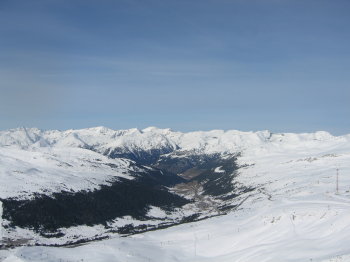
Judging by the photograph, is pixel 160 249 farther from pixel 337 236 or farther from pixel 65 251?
pixel 337 236

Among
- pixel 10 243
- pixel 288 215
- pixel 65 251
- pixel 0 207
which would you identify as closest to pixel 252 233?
pixel 288 215

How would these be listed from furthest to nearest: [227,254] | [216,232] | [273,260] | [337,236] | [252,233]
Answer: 1. [216,232]
2. [252,233]
3. [227,254]
4. [337,236]
5. [273,260]

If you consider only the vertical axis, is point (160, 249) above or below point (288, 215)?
below

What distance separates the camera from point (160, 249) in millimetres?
120000

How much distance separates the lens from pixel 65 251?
11075 centimetres

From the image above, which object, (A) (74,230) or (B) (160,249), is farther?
(A) (74,230)

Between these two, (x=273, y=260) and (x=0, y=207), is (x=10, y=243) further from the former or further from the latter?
(x=273, y=260)

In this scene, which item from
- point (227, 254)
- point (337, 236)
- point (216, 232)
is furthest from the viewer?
point (216, 232)

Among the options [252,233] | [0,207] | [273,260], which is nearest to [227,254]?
[252,233]

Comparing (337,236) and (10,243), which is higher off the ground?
(337,236)

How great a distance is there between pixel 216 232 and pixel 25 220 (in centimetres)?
9229

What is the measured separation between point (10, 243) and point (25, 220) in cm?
2894

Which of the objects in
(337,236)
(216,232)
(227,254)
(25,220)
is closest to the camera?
(337,236)

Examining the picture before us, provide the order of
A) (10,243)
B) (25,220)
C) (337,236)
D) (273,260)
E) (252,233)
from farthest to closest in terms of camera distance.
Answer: (25,220), (10,243), (252,233), (337,236), (273,260)
